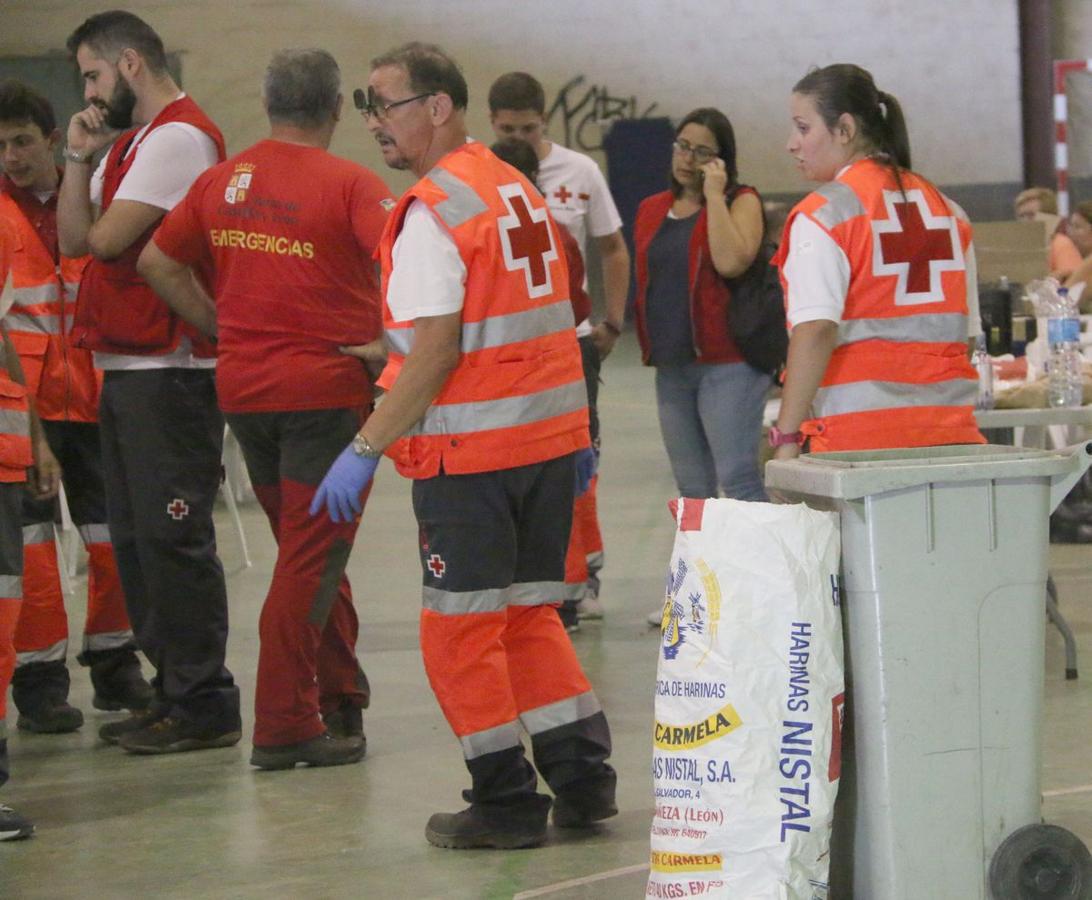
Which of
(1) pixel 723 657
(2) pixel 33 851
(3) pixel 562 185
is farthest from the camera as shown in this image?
(3) pixel 562 185

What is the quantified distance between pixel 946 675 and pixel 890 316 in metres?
0.86

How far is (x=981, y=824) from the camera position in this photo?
2697 mm

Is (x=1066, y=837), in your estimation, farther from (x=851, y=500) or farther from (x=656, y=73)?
(x=656, y=73)

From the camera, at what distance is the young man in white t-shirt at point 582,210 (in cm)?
527

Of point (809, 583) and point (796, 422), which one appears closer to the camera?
point (809, 583)

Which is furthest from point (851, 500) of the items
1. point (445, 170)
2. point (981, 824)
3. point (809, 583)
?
point (445, 170)

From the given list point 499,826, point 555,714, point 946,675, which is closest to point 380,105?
point 555,714

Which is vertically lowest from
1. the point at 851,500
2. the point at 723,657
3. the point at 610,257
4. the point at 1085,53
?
the point at 723,657

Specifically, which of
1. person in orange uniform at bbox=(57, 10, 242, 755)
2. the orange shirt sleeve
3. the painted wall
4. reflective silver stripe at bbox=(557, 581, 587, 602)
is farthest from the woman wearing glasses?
the painted wall

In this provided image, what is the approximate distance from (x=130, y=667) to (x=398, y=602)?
1.60m

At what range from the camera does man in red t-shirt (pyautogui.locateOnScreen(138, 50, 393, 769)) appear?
3.94 metres

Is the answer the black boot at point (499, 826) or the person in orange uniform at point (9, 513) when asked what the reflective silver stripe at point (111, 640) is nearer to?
the person in orange uniform at point (9, 513)

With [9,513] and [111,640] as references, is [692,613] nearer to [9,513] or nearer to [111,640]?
[9,513]

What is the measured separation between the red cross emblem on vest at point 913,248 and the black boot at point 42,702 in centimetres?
253
